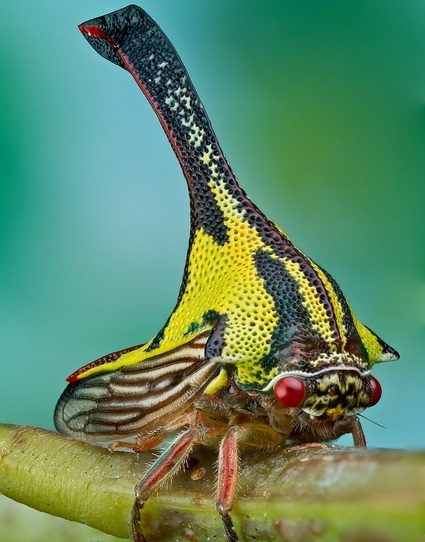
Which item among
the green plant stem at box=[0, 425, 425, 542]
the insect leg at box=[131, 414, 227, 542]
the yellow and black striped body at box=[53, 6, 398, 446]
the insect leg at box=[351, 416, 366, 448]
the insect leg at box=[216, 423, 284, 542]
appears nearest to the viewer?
the green plant stem at box=[0, 425, 425, 542]

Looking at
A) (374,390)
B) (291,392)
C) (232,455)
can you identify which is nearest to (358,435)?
(374,390)

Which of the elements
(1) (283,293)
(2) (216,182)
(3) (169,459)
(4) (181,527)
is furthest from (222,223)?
(4) (181,527)

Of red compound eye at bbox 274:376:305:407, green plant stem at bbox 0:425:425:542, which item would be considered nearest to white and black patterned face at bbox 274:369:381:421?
red compound eye at bbox 274:376:305:407

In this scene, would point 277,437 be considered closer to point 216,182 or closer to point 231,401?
point 231,401

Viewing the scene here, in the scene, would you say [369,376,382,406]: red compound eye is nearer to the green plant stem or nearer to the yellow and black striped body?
the yellow and black striped body

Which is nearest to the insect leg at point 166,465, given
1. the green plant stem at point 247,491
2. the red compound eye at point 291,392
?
the green plant stem at point 247,491

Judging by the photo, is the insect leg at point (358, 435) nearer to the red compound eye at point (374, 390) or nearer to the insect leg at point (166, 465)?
the red compound eye at point (374, 390)
